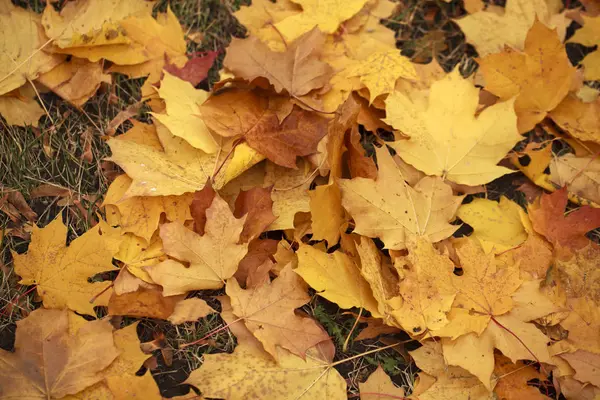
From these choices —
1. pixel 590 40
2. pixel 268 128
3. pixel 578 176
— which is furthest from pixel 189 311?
pixel 590 40

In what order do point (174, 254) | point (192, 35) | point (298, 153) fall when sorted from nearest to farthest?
point (174, 254) < point (298, 153) < point (192, 35)

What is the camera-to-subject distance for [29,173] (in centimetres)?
173

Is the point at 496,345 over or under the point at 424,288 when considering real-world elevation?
under

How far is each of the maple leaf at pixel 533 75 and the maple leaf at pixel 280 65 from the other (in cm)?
53

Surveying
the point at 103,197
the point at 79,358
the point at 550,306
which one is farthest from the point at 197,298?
the point at 550,306

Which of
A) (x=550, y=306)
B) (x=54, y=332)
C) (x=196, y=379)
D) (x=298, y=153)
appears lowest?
(x=550, y=306)

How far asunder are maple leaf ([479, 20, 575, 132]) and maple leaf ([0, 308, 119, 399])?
4.48 feet

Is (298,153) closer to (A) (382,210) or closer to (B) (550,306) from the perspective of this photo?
(A) (382,210)

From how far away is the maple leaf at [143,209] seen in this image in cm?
159

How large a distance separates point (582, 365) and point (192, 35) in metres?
1.56

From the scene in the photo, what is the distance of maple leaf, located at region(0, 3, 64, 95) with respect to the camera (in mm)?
1768

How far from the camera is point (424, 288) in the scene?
1.49 meters

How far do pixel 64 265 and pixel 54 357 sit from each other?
0.24 m

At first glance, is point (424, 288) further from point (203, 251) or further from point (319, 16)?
point (319, 16)
